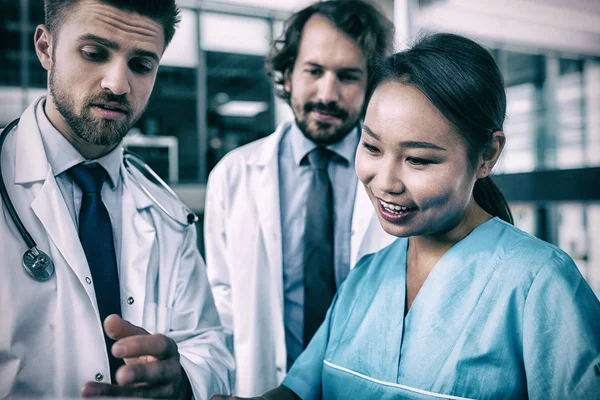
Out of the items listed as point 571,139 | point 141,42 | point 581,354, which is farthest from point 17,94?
point 571,139

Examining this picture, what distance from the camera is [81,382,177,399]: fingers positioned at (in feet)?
1.80

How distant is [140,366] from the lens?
0.59m

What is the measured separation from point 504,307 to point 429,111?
315 millimetres

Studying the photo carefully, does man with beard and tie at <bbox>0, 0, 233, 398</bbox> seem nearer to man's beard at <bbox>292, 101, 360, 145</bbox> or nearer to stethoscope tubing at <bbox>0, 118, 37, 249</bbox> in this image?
stethoscope tubing at <bbox>0, 118, 37, 249</bbox>

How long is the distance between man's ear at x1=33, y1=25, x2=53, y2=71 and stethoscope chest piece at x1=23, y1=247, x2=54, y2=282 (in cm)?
33

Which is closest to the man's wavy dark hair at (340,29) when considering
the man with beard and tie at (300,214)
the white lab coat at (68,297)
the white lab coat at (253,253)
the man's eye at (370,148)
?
the man with beard and tie at (300,214)

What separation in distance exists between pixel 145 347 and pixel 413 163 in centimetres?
47

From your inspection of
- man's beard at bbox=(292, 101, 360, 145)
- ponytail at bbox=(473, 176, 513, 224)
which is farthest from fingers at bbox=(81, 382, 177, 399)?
man's beard at bbox=(292, 101, 360, 145)

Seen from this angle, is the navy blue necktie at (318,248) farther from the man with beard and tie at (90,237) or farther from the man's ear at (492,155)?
the man's ear at (492,155)

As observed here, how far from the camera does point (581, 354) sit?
60cm

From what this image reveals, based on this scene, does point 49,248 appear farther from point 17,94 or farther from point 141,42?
point 17,94

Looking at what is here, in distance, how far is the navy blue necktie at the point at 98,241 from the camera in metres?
0.78

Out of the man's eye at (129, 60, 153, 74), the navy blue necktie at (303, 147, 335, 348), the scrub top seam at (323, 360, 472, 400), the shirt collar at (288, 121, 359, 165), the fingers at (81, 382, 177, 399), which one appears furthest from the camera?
the shirt collar at (288, 121, 359, 165)

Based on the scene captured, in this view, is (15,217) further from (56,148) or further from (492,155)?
(492,155)
